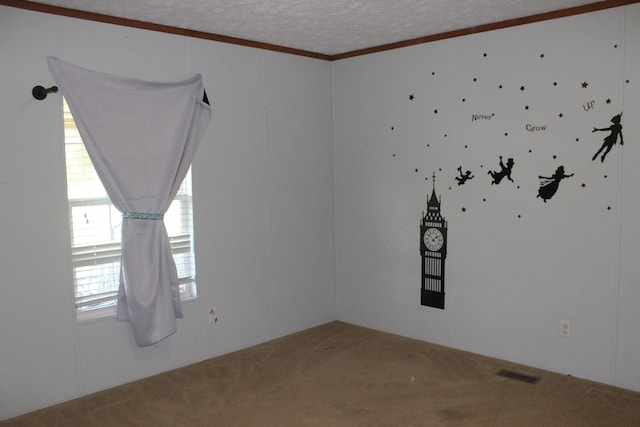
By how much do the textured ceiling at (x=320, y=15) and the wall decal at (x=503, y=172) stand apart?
3.09 feet

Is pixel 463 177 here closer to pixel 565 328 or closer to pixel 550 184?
pixel 550 184

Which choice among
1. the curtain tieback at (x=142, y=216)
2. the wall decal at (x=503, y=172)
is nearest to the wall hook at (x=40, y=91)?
the curtain tieback at (x=142, y=216)

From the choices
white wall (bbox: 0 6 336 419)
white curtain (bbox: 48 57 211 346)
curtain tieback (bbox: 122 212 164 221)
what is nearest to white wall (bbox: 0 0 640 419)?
white wall (bbox: 0 6 336 419)

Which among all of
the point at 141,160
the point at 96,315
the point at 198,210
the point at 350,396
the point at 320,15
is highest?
the point at 320,15

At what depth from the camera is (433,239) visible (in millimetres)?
4102

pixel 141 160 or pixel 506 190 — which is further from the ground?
pixel 141 160

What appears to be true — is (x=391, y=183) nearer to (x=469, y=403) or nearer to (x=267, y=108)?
(x=267, y=108)

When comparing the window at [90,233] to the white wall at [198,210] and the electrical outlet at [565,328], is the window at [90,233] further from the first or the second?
the electrical outlet at [565,328]

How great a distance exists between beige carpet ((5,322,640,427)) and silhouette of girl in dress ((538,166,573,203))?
116 cm

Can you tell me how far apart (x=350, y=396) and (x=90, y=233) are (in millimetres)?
1875

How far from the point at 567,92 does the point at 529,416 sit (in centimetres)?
195

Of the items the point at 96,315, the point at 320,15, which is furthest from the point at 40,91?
the point at 320,15

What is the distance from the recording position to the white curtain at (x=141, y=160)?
3.22 m

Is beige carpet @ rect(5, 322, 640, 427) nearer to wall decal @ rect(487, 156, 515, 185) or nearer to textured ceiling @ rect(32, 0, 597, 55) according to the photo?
wall decal @ rect(487, 156, 515, 185)
